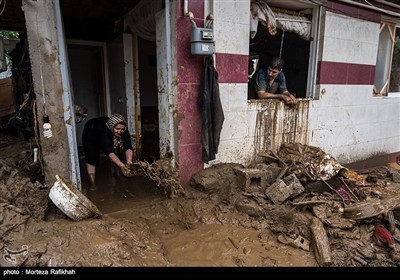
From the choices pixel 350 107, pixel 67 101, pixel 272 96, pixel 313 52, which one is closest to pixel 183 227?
pixel 67 101

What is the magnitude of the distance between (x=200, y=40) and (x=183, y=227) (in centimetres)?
224

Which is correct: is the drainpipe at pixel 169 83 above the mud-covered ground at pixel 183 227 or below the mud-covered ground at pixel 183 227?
above

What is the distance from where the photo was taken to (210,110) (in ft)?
11.9

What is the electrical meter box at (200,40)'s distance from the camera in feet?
11.0

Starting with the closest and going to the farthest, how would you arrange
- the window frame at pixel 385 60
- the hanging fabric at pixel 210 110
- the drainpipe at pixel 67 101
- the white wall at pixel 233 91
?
the drainpipe at pixel 67 101, the hanging fabric at pixel 210 110, the white wall at pixel 233 91, the window frame at pixel 385 60

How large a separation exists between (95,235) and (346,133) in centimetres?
496

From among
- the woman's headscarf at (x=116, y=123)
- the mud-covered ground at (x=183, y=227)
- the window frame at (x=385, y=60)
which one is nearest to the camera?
the mud-covered ground at (x=183, y=227)

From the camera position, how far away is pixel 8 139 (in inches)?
201

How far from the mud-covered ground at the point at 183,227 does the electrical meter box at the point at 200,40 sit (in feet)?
5.26

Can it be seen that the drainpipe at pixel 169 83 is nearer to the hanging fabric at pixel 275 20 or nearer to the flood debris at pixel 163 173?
the flood debris at pixel 163 173

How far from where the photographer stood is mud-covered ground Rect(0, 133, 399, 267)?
8.26 ft

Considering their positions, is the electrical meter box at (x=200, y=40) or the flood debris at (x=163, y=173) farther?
the flood debris at (x=163, y=173)

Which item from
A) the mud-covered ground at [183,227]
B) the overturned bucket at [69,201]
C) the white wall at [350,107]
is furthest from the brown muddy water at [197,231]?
the white wall at [350,107]

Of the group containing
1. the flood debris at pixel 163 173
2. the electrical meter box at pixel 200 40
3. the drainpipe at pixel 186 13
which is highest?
the drainpipe at pixel 186 13
